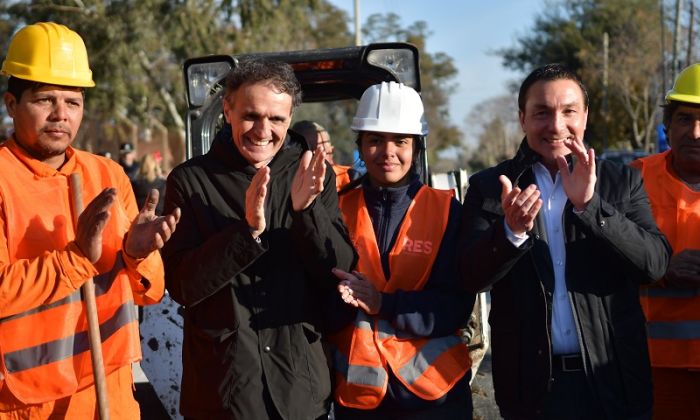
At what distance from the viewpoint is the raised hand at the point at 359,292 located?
10.5 feet

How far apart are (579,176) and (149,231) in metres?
1.52

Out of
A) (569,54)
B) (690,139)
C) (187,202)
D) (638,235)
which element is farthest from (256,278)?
(569,54)

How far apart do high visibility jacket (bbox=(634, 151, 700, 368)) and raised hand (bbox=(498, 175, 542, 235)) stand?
1.00 meters

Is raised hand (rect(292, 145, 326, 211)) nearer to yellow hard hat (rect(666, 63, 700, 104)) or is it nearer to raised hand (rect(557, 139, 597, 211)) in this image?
raised hand (rect(557, 139, 597, 211))

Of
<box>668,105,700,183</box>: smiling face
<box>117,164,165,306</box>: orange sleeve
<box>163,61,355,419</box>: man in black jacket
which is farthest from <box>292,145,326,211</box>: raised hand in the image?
<box>668,105,700,183</box>: smiling face

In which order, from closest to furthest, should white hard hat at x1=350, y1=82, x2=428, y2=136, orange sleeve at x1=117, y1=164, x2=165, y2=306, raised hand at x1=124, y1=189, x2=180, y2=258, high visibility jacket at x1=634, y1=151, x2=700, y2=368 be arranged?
1. raised hand at x1=124, y1=189, x2=180, y2=258
2. orange sleeve at x1=117, y1=164, x2=165, y2=306
3. white hard hat at x1=350, y1=82, x2=428, y2=136
4. high visibility jacket at x1=634, y1=151, x2=700, y2=368

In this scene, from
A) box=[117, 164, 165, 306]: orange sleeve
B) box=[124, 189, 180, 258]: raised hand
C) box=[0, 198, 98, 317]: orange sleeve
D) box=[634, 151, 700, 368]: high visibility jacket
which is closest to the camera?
box=[0, 198, 98, 317]: orange sleeve

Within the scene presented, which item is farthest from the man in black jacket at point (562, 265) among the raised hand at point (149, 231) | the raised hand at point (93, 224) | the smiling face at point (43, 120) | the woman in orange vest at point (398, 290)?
the smiling face at point (43, 120)

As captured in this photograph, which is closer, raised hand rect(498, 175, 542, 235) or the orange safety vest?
the orange safety vest

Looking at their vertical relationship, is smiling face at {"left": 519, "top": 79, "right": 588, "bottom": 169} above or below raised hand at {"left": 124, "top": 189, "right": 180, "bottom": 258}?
above

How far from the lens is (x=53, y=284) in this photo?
9.35 ft

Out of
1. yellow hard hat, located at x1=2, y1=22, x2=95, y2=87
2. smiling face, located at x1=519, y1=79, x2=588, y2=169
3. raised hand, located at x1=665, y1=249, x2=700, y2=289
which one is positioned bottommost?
raised hand, located at x1=665, y1=249, x2=700, y2=289

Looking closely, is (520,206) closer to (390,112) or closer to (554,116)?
(554,116)

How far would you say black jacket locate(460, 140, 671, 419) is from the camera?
3.17m
